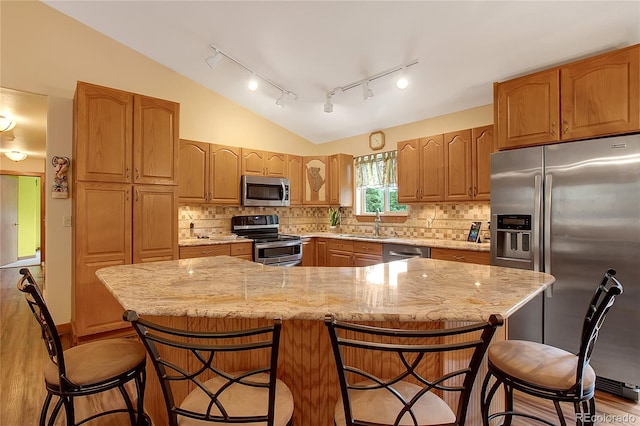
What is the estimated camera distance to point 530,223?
8.75ft

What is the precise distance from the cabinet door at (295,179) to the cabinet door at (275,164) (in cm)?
9

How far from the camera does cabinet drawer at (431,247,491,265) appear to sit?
312 cm

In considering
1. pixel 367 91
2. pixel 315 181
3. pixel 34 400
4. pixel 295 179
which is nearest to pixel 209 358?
pixel 34 400

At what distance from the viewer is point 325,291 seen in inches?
55.9

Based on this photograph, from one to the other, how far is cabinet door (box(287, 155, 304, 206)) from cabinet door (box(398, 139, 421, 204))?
1.62 m

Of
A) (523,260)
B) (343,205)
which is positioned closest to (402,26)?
(523,260)

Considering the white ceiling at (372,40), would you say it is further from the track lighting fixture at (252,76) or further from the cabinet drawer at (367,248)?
the cabinet drawer at (367,248)

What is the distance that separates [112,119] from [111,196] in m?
0.76

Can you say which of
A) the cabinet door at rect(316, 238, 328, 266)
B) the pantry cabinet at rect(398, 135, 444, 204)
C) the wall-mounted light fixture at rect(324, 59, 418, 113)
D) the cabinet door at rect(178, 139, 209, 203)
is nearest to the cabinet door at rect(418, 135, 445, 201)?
the pantry cabinet at rect(398, 135, 444, 204)

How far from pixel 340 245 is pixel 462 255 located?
1743mm

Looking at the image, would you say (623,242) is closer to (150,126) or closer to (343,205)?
(343,205)

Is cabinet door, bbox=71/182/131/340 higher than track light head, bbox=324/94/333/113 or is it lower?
lower

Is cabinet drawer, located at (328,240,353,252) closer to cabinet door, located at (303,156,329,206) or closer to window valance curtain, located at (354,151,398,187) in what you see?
cabinet door, located at (303,156,329,206)

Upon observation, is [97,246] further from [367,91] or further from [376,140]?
[376,140]
